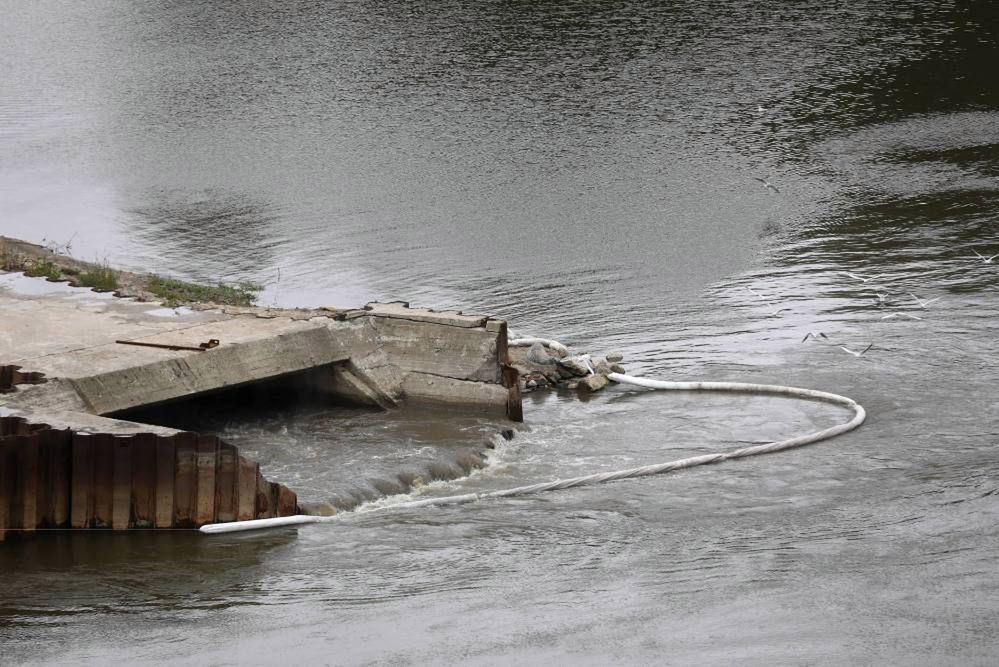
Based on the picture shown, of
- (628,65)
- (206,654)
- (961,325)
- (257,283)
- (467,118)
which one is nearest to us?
(206,654)

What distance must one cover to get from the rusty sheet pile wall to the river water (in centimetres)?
34

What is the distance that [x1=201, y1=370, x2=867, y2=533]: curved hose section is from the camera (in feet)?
53.4

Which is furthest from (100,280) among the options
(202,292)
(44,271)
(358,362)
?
(358,362)

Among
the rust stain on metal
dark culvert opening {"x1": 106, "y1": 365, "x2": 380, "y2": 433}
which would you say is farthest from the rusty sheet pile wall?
dark culvert opening {"x1": 106, "y1": 365, "x2": 380, "y2": 433}

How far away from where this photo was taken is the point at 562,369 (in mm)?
21844

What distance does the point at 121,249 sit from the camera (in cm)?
2958

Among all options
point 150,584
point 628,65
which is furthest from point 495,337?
point 628,65

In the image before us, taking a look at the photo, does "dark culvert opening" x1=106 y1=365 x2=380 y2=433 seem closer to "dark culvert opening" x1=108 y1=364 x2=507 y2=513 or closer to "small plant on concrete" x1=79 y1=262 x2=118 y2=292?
"dark culvert opening" x1=108 y1=364 x2=507 y2=513

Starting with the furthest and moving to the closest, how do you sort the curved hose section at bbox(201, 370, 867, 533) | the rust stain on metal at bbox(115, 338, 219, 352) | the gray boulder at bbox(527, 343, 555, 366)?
the gray boulder at bbox(527, 343, 555, 366), the rust stain on metal at bbox(115, 338, 219, 352), the curved hose section at bbox(201, 370, 867, 533)

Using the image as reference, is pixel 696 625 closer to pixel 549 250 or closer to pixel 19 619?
pixel 19 619

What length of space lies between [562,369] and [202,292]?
7030 millimetres

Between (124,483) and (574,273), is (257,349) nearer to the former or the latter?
(124,483)

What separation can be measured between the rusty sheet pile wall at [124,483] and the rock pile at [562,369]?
634 cm

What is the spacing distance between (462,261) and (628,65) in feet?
54.4
